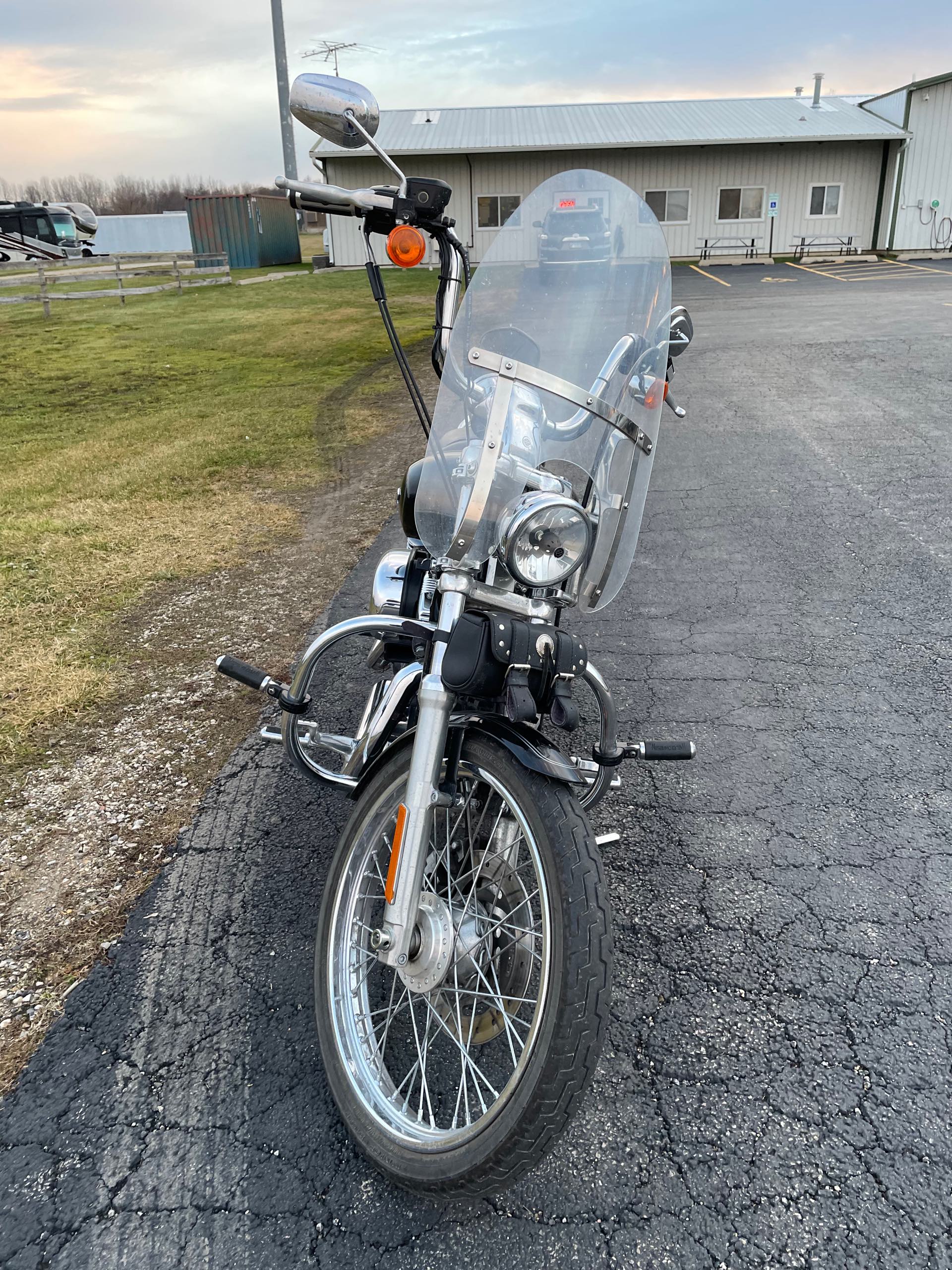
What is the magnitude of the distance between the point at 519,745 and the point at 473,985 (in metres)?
0.69

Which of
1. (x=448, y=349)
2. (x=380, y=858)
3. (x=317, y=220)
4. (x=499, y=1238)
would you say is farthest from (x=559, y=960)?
(x=317, y=220)

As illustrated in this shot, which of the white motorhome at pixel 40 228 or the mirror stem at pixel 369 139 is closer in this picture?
the mirror stem at pixel 369 139

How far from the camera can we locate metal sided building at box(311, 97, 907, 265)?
2888 centimetres

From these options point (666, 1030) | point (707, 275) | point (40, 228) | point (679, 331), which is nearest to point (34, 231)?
point (40, 228)

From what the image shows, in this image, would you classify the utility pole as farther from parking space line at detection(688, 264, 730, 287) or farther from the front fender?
the front fender

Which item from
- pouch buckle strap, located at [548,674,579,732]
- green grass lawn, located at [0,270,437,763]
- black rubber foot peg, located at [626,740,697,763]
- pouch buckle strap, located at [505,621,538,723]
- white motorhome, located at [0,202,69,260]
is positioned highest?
white motorhome, located at [0,202,69,260]

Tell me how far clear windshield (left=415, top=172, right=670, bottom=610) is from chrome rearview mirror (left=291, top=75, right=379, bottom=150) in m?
0.42

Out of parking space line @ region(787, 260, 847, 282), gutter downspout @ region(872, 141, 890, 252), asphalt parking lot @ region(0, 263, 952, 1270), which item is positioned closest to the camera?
asphalt parking lot @ region(0, 263, 952, 1270)

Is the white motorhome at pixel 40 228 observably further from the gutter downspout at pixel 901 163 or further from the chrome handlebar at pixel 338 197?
the chrome handlebar at pixel 338 197

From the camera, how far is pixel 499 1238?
70.3 inches

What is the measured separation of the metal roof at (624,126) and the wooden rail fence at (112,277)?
5185 millimetres

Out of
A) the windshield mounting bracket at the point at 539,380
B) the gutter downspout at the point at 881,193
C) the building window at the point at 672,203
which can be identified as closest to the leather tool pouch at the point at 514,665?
the windshield mounting bracket at the point at 539,380

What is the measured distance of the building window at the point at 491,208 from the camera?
30.0 m

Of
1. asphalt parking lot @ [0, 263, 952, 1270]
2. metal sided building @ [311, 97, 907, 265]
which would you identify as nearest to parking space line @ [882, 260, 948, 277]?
metal sided building @ [311, 97, 907, 265]
